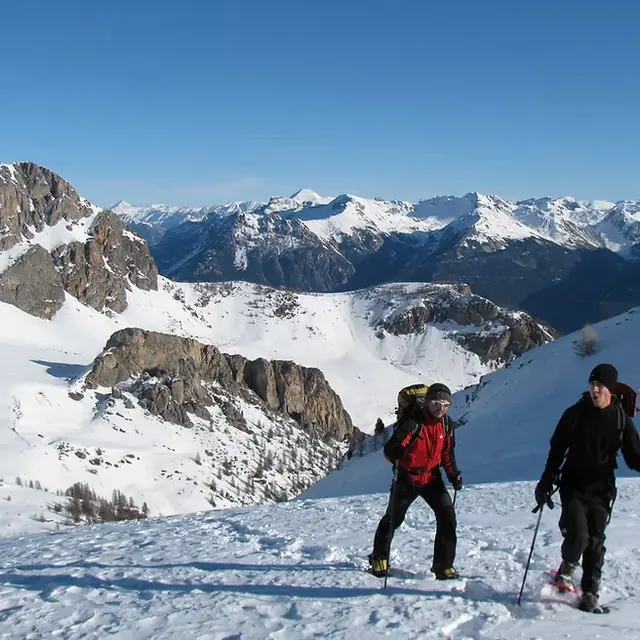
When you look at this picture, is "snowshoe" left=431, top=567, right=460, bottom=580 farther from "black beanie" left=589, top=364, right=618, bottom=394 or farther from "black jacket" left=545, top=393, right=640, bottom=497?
"black beanie" left=589, top=364, right=618, bottom=394

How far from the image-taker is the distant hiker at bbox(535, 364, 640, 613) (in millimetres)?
6785

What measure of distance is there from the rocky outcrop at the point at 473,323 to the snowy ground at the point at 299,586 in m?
167

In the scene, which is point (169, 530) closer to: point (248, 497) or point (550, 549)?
point (550, 549)

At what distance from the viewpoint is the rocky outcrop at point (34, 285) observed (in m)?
134

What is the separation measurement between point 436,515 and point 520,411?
1063 inches

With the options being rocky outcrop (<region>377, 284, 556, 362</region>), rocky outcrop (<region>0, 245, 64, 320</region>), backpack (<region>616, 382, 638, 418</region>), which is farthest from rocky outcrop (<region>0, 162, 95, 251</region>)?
backpack (<region>616, 382, 638, 418</region>)

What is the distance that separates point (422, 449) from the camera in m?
7.87

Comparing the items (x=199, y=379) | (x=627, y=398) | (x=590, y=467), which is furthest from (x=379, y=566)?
(x=199, y=379)

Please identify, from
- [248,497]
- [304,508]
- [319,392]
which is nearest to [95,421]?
[248,497]

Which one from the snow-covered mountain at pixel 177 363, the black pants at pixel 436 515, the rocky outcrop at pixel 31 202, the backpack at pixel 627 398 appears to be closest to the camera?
the backpack at pixel 627 398

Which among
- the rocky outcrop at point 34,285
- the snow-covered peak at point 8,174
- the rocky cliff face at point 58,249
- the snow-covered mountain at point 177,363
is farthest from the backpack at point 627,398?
the snow-covered peak at point 8,174

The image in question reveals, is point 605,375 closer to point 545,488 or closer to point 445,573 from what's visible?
Result: point 545,488

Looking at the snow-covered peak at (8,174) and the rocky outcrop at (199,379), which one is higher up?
the snow-covered peak at (8,174)

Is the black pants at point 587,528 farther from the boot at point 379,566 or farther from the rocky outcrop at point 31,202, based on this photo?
the rocky outcrop at point 31,202
